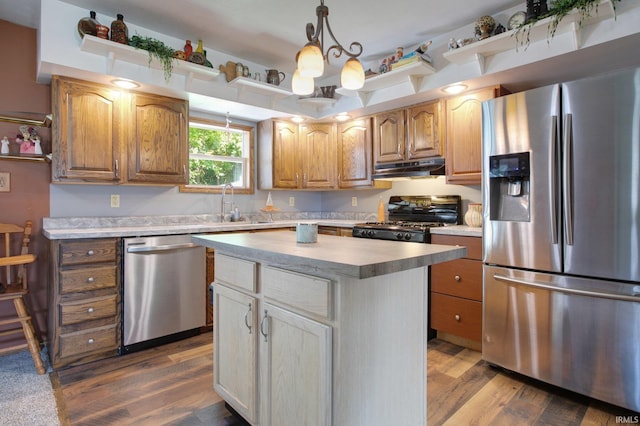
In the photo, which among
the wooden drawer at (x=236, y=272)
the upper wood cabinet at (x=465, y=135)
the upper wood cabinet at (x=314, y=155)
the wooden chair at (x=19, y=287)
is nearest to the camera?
the wooden drawer at (x=236, y=272)

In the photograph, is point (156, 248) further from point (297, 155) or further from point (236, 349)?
point (297, 155)

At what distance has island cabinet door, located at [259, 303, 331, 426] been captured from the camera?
1243 millimetres

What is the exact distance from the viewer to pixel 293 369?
138 cm

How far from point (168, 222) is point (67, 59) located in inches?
62.5

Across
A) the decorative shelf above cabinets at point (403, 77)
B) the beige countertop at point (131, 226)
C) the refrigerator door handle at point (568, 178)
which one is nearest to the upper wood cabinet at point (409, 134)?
the decorative shelf above cabinets at point (403, 77)

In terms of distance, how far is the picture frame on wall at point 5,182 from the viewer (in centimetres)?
269

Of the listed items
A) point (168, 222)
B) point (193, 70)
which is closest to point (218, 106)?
point (193, 70)

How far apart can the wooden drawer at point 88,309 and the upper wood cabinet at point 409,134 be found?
274 centimetres

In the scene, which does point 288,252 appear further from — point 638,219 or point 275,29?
point 275,29

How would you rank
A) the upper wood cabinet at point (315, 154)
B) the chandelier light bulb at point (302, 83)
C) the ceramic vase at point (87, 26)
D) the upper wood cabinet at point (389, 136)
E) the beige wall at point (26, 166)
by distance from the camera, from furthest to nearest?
the upper wood cabinet at point (315, 154) < the upper wood cabinet at point (389, 136) < the beige wall at point (26, 166) < the ceramic vase at point (87, 26) < the chandelier light bulb at point (302, 83)

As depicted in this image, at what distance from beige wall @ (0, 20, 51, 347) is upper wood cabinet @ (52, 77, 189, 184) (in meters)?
0.38

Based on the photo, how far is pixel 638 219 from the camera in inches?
70.1

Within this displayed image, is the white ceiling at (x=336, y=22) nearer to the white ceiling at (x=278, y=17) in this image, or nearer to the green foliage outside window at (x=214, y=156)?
the white ceiling at (x=278, y=17)

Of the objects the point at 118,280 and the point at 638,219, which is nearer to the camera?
the point at 638,219
